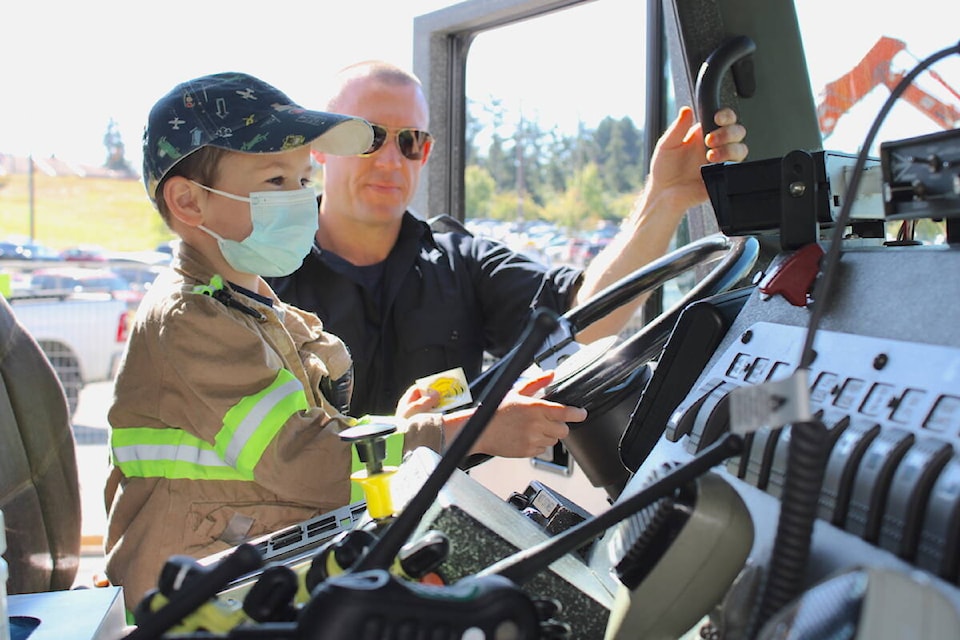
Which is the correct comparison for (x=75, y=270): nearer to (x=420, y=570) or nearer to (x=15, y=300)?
(x=15, y=300)

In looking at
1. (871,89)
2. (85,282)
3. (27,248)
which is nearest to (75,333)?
(85,282)

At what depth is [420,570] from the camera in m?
0.75

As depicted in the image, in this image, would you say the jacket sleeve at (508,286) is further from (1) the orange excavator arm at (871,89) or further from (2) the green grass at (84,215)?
(2) the green grass at (84,215)

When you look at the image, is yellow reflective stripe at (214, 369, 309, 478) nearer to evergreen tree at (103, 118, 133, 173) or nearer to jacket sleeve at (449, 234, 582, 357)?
jacket sleeve at (449, 234, 582, 357)

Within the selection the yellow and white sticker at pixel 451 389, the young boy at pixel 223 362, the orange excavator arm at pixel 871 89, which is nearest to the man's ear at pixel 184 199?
the young boy at pixel 223 362

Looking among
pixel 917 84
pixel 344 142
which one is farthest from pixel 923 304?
pixel 344 142

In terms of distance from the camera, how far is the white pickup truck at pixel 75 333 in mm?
6805

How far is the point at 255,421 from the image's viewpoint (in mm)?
1603

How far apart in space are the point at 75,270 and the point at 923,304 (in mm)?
8839

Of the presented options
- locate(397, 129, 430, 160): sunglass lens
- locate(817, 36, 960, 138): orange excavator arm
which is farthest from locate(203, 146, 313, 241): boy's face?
locate(817, 36, 960, 138): orange excavator arm

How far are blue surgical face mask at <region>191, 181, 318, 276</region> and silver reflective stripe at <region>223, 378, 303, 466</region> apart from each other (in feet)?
1.30

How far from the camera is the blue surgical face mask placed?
1.92m

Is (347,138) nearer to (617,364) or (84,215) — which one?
(617,364)

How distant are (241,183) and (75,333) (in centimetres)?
554
